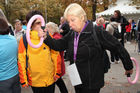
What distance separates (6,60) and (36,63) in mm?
442

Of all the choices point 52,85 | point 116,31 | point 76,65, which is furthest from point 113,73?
point 76,65

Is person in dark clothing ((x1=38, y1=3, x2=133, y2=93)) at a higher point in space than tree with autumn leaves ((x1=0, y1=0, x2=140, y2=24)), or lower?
lower

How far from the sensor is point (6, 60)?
229 cm

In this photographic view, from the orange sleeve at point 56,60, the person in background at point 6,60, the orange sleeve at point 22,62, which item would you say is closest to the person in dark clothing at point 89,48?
the orange sleeve at point 56,60

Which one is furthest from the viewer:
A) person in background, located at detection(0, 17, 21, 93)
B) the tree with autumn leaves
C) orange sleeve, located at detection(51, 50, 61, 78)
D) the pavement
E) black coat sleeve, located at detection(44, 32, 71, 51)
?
the tree with autumn leaves

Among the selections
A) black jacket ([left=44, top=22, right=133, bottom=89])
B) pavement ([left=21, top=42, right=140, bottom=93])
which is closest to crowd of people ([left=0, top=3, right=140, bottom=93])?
black jacket ([left=44, top=22, right=133, bottom=89])

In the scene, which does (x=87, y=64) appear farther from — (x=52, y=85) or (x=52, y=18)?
(x=52, y=18)

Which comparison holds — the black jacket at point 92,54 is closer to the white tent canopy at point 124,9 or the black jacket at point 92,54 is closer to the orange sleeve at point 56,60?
the orange sleeve at point 56,60

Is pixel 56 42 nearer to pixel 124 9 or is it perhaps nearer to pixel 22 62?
pixel 22 62

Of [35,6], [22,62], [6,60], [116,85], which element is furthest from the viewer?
[35,6]

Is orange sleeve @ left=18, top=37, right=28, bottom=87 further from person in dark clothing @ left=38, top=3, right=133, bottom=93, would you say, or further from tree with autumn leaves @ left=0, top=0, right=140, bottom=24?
tree with autumn leaves @ left=0, top=0, right=140, bottom=24

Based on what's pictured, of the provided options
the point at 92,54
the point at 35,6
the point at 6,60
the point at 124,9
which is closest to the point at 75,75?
the point at 92,54

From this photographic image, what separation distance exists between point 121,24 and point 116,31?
3.19ft

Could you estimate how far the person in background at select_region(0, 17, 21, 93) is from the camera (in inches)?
88.7
